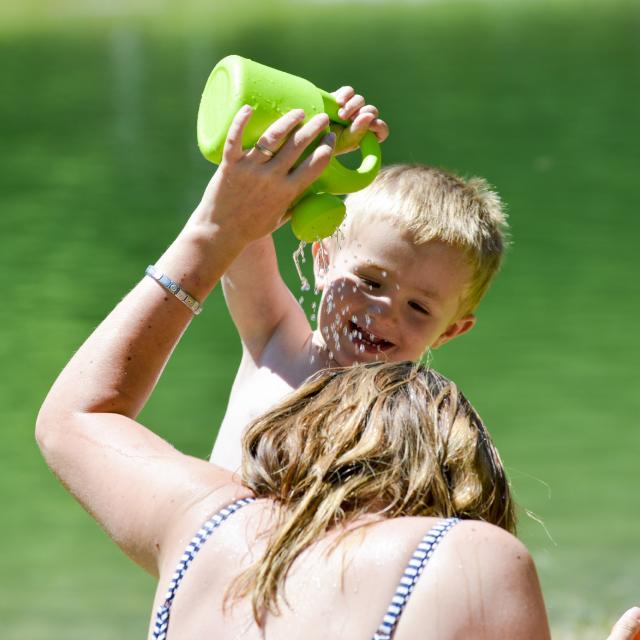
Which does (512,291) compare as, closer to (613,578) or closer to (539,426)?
(539,426)

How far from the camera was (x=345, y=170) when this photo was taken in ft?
7.54

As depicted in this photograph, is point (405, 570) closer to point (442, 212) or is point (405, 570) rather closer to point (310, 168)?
point (310, 168)

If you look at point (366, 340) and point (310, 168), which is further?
point (366, 340)

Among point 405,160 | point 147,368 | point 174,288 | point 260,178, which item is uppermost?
point 260,178

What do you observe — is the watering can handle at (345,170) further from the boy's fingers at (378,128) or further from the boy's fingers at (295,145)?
the boy's fingers at (295,145)

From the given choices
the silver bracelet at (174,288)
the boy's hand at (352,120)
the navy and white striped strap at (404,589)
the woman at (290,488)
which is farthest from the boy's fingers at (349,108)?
the navy and white striped strap at (404,589)

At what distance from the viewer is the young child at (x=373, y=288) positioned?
2.64 m

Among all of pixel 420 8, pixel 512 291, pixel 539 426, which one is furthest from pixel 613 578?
pixel 420 8

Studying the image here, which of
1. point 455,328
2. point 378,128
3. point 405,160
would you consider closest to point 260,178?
point 378,128

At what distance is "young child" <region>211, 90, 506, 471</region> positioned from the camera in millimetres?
2639

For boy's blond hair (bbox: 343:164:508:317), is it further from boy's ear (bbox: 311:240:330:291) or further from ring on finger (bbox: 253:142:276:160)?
ring on finger (bbox: 253:142:276:160)

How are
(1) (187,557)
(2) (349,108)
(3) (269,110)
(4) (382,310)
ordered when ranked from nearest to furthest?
(1) (187,557)
(3) (269,110)
(2) (349,108)
(4) (382,310)

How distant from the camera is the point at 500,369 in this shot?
6.91 m

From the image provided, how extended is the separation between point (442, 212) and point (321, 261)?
29 cm
